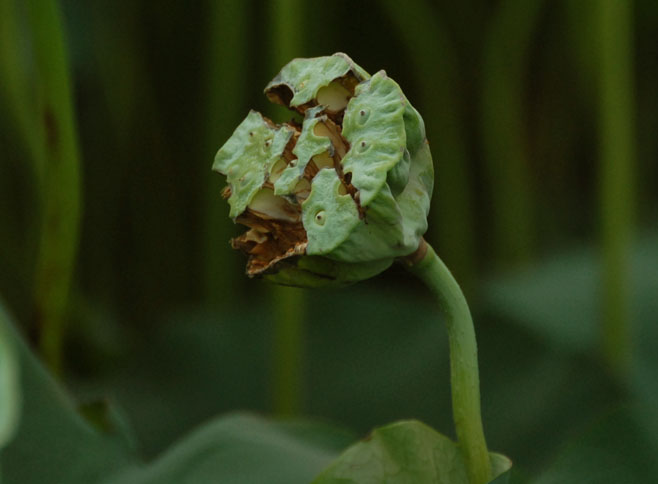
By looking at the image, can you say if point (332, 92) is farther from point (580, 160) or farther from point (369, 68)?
point (580, 160)

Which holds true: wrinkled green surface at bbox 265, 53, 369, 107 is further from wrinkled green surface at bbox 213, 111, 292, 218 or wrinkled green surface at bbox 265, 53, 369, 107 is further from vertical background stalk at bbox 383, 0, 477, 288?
vertical background stalk at bbox 383, 0, 477, 288

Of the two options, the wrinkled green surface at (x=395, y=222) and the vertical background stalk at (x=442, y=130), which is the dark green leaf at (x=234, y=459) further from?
the vertical background stalk at (x=442, y=130)

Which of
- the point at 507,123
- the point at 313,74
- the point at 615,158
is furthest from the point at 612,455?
the point at 507,123

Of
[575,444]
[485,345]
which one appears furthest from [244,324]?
[575,444]

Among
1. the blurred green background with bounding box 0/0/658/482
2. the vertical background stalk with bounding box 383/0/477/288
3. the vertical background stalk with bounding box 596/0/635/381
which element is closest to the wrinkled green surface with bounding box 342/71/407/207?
the blurred green background with bounding box 0/0/658/482

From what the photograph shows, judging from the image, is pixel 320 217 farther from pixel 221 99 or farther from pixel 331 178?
pixel 221 99
